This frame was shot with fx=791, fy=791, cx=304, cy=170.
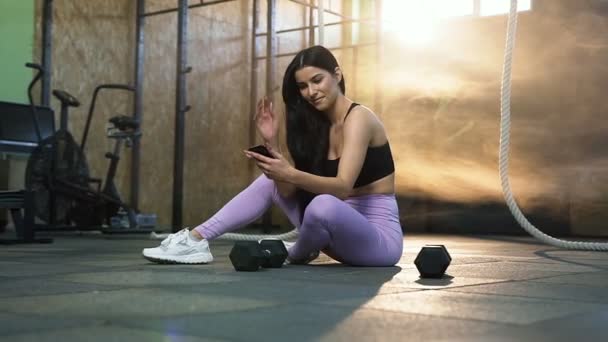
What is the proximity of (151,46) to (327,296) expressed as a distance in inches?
220

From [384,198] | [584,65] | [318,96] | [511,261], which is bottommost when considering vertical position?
[511,261]

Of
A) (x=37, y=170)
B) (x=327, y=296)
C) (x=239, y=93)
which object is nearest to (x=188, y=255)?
(x=327, y=296)

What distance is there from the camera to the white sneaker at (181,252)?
2348 millimetres

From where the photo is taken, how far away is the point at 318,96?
219 centimetres

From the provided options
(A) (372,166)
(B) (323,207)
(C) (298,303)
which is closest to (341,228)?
(B) (323,207)

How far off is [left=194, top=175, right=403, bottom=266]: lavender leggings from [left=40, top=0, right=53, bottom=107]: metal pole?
3862mm

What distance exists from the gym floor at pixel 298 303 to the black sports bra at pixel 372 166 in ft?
0.88

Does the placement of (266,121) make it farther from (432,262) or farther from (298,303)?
(298,303)

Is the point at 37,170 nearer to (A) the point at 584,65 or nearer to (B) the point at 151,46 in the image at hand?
(B) the point at 151,46

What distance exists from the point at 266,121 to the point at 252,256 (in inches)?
14.7

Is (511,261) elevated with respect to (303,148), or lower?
lower

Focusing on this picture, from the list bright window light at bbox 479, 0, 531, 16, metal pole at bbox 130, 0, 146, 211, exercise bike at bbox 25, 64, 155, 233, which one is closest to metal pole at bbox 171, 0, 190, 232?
exercise bike at bbox 25, 64, 155, 233

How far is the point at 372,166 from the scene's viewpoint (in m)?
2.29

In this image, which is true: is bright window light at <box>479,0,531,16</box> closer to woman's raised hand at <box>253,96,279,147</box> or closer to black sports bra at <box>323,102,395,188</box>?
black sports bra at <box>323,102,395,188</box>
